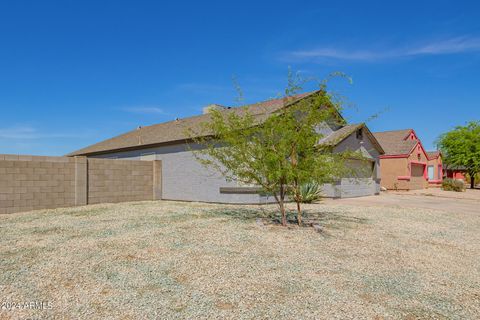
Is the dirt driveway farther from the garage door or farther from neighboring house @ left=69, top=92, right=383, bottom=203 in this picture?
the garage door

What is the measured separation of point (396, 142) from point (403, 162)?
3.53 metres

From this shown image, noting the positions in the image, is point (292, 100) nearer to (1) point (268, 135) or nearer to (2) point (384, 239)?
(1) point (268, 135)

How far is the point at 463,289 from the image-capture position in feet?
17.2

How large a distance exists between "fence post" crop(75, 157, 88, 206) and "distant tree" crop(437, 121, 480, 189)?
39597 mm

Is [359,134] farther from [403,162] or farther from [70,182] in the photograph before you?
[70,182]

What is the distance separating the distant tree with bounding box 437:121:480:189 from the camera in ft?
126

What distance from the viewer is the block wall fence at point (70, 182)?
13938mm

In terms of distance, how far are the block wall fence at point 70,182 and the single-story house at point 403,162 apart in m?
22.9

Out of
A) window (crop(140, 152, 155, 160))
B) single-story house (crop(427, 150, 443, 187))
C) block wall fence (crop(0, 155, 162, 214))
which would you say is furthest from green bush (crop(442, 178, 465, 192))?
window (crop(140, 152, 155, 160))

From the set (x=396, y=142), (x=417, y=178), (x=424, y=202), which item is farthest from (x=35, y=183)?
(x=417, y=178)

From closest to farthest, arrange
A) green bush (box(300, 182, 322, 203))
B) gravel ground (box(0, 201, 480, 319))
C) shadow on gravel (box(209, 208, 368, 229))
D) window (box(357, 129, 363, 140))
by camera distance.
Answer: gravel ground (box(0, 201, 480, 319))
shadow on gravel (box(209, 208, 368, 229))
green bush (box(300, 182, 322, 203))
window (box(357, 129, 363, 140))

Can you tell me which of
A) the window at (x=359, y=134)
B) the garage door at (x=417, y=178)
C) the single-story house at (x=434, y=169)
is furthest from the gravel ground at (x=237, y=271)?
the single-story house at (x=434, y=169)

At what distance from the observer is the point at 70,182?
15617mm

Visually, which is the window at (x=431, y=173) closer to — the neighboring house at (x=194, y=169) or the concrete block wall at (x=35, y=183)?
the neighboring house at (x=194, y=169)
